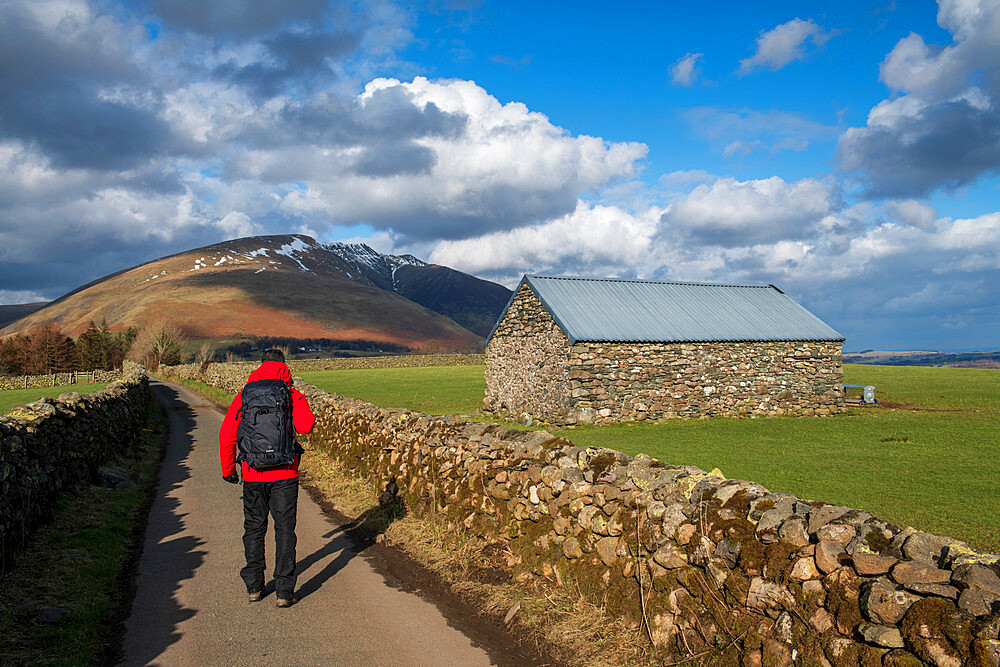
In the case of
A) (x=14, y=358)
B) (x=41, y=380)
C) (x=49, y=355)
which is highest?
(x=49, y=355)

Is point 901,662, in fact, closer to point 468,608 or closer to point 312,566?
point 468,608

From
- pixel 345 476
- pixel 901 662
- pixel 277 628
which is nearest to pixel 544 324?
pixel 345 476

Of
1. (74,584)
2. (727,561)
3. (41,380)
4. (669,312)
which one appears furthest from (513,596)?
(41,380)

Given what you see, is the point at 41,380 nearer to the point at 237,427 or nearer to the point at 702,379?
the point at 702,379

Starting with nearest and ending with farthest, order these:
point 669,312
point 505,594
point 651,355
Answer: point 505,594 < point 651,355 < point 669,312

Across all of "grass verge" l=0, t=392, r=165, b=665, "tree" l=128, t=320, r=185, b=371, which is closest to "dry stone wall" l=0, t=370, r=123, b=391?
"tree" l=128, t=320, r=185, b=371

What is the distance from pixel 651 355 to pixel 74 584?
68.8 ft

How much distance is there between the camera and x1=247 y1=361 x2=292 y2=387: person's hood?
694 centimetres

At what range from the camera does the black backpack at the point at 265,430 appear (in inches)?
259

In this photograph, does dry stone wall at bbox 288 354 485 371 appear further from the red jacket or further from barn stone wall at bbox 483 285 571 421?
the red jacket

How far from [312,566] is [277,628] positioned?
1.96 m

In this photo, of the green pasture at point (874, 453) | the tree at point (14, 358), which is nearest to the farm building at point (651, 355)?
the green pasture at point (874, 453)

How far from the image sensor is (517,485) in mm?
7590

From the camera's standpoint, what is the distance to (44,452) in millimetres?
10055
